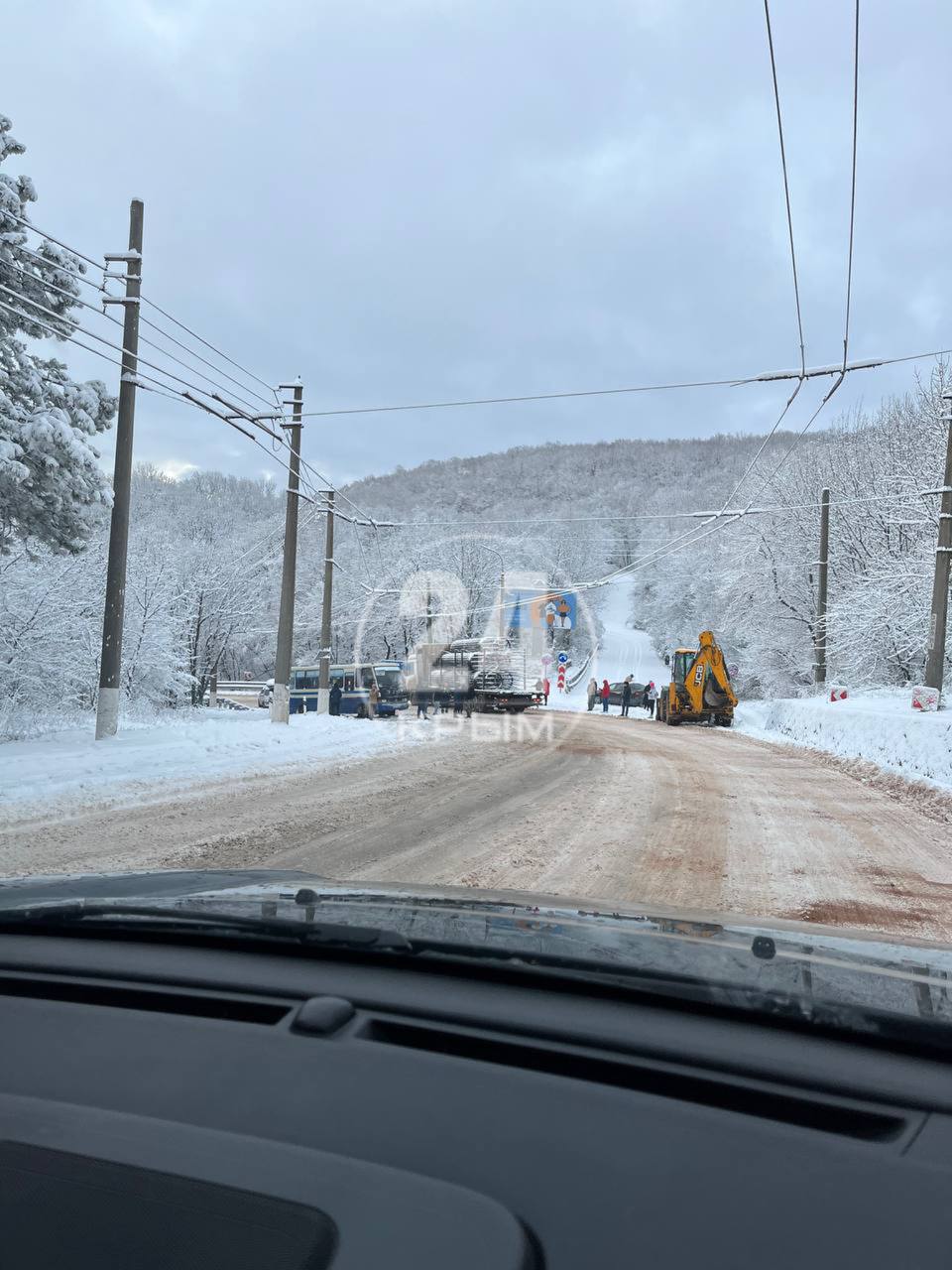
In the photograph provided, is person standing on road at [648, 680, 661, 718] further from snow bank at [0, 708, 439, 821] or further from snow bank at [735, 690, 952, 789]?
snow bank at [0, 708, 439, 821]

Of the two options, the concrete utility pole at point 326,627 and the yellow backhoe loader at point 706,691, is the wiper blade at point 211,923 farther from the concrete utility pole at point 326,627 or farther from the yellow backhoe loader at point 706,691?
the yellow backhoe loader at point 706,691

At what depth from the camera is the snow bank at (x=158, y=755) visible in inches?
436

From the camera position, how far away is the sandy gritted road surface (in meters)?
6.63

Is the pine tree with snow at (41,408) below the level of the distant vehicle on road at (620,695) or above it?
above

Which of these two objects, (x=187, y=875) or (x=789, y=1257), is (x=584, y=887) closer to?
(x=187, y=875)

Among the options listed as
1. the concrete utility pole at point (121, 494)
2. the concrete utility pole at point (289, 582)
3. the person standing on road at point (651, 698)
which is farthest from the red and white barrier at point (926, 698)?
the person standing on road at point (651, 698)

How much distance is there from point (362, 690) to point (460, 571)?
94.6ft

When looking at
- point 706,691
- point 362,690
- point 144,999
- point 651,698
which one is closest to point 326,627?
point 362,690

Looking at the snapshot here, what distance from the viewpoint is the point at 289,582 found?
22.3m

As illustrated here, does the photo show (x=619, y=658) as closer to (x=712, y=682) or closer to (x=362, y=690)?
(x=362, y=690)

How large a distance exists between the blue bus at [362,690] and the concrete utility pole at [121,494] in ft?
76.6

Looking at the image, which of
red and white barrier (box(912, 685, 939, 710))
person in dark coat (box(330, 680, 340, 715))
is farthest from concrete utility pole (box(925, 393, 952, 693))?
person in dark coat (box(330, 680, 340, 715))

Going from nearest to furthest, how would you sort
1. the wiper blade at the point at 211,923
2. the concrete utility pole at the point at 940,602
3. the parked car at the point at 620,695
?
the wiper blade at the point at 211,923 → the concrete utility pole at the point at 940,602 → the parked car at the point at 620,695

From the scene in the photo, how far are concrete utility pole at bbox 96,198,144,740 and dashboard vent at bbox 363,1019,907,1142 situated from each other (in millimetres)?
15470
